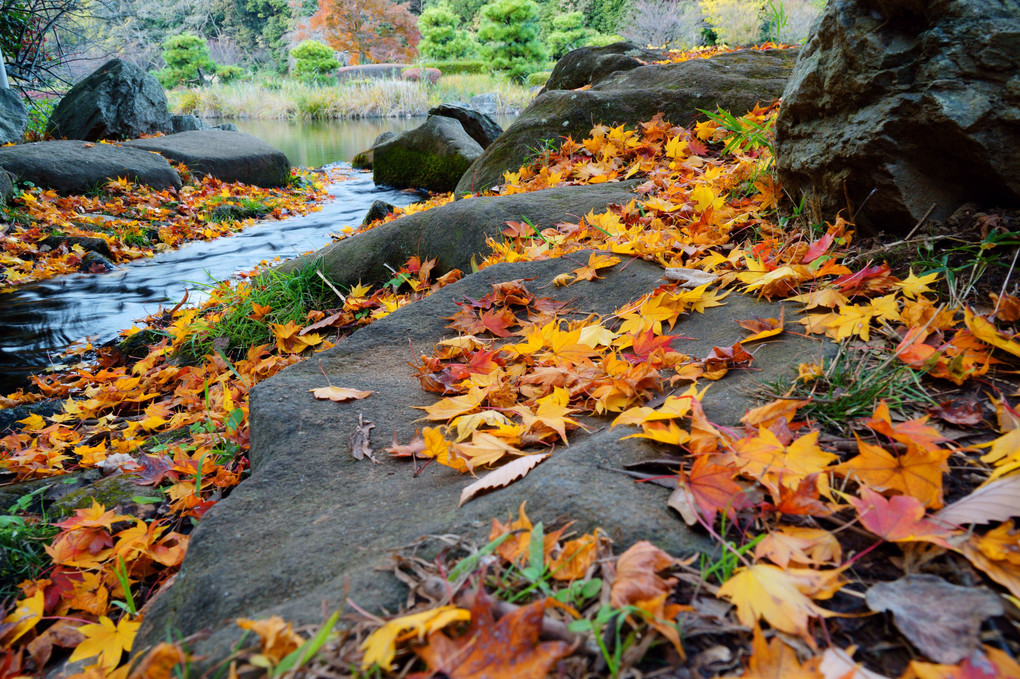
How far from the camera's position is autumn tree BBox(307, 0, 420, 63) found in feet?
103

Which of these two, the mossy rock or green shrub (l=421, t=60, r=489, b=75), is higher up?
green shrub (l=421, t=60, r=489, b=75)

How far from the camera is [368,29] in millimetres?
32562

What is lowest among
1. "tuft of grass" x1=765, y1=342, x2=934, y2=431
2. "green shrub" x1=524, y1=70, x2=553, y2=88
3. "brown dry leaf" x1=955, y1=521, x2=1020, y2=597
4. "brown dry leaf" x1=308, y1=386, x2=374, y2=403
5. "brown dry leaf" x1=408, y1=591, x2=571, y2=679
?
"brown dry leaf" x1=308, y1=386, x2=374, y2=403

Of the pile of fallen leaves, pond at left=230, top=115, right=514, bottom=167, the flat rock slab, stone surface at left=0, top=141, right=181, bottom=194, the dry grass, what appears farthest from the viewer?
the dry grass

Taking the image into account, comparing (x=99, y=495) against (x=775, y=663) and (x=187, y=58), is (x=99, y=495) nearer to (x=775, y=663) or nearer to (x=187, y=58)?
(x=775, y=663)

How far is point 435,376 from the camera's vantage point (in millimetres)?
1591

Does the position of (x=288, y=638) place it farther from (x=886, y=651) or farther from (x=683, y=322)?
(x=683, y=322)

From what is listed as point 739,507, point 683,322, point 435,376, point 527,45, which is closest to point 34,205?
point 435,376

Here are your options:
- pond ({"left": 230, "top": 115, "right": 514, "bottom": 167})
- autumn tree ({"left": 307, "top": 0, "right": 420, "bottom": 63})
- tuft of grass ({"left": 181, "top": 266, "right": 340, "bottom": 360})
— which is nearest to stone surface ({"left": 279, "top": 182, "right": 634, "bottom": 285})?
tuft of grass ({"left": 181, "top": 266, "right": 340, "bottom": 360})

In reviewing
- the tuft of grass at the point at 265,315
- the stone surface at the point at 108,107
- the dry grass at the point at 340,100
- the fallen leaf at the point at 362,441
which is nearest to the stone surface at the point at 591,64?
the tuft of grass at the point at 265,315

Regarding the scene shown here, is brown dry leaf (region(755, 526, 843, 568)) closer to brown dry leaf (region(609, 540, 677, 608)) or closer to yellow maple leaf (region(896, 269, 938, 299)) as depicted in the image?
brown dry leaf (region(609, 540, 677, 608))

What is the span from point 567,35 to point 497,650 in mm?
31430

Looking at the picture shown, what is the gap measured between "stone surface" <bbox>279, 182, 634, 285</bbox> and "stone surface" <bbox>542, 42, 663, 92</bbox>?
2789 mm

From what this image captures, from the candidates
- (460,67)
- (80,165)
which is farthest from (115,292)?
(460,67)
